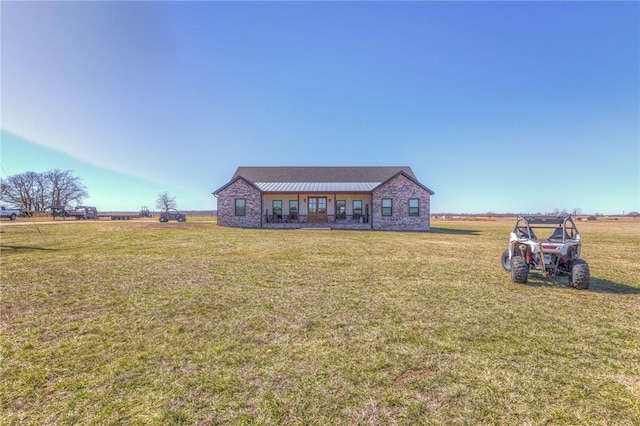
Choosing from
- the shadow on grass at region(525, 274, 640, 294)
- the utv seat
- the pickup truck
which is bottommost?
the shadow on grass at region(525, 274, 640, 294)

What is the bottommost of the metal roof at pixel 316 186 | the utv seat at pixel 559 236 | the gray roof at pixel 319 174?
the utv seat at pixel 559 236

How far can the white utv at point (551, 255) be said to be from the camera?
611 cm

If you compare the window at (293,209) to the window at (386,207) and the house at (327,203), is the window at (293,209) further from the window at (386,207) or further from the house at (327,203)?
the window at (386,207)

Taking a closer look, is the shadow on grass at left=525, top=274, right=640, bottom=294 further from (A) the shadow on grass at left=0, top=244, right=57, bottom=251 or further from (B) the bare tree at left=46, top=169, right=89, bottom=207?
(B) the bare tree at left=46, top=169, right=89, bottom=207

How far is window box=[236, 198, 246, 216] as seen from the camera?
25.1 meters

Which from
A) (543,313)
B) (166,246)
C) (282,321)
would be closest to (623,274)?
(543,313)

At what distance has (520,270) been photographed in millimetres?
6531

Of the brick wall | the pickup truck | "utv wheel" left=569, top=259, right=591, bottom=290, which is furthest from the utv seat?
the pickup truck

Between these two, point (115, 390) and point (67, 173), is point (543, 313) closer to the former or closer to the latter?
point (115, 390)

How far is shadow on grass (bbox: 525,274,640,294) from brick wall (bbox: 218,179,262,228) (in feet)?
68.7

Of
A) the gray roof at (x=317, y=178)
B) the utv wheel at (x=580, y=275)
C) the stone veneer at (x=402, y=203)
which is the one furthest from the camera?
the gray roof at (x=317, y=178)

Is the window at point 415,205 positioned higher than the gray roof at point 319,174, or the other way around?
the gray roof at point 319,174

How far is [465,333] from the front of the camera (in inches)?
154

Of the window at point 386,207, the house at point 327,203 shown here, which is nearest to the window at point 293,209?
the house at point 327,203
